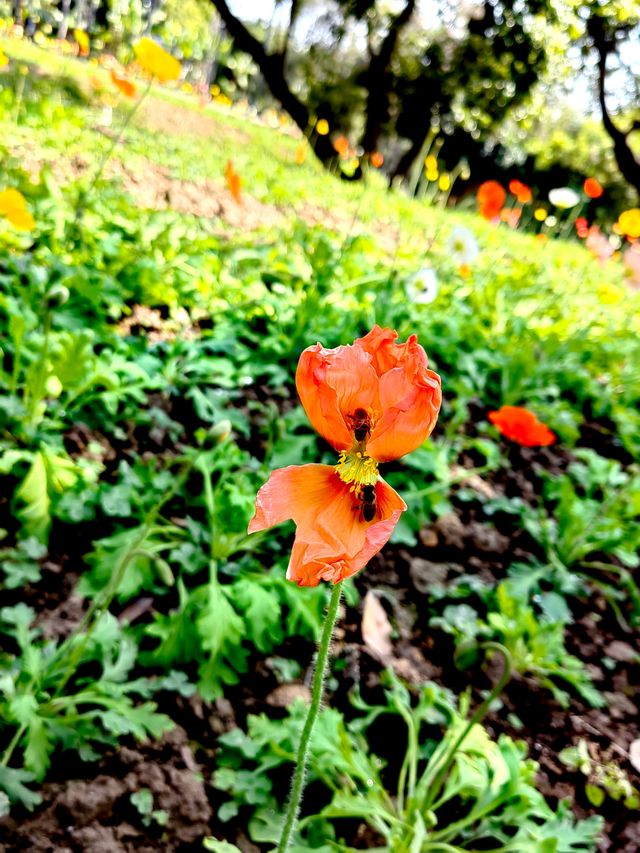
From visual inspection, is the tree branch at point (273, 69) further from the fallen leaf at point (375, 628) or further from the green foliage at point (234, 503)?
the fallen leaf at point (375, 628)

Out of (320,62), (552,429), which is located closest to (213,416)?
(552,429)

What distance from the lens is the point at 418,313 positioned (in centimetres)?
352

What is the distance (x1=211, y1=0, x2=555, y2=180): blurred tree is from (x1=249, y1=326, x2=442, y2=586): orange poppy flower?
9.21m

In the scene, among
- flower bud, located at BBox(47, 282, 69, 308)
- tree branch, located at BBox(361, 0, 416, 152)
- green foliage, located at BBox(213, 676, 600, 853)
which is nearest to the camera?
green foliage, located at BBox(213, 676, 600, 853)

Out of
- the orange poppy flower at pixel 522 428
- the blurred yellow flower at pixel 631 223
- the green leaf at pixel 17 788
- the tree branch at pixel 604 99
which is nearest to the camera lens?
the green leaf at pixel 17 788

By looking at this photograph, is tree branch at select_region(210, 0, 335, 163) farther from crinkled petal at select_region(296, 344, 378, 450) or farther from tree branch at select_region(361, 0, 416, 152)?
crinkled petal at select_region(296, 344, 378, 450)

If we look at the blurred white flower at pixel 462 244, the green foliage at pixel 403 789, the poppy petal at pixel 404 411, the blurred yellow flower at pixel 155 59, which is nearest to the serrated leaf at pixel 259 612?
the green foliage at pixel 403 789

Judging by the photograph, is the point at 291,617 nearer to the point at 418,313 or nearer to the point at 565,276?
the point at 418,313

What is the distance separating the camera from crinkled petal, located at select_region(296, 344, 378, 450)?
0.80m

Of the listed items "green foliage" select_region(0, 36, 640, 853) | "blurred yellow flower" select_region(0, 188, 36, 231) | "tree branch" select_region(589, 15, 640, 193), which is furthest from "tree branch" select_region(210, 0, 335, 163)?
"blurred yellow flower" select_region(0, 188, 36, 231)

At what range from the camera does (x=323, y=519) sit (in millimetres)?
814

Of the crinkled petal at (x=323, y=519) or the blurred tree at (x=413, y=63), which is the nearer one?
the crinkled petal at (x=323, y=519)

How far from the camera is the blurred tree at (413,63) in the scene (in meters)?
10.5

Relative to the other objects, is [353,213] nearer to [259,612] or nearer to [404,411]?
[259,612]
